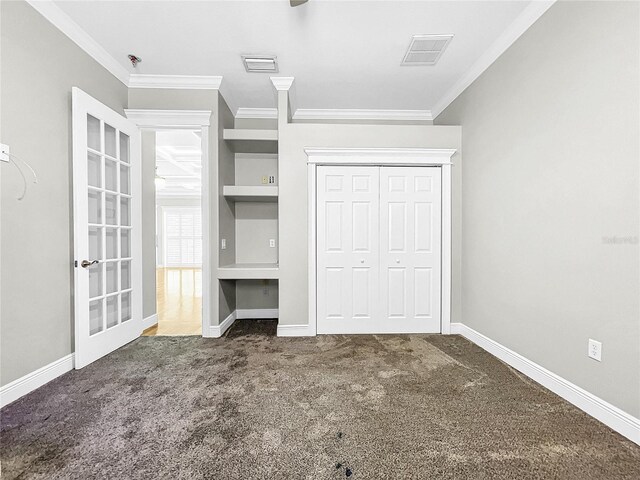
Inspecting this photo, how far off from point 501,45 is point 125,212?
3924mm

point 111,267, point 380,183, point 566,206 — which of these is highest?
point 380,183

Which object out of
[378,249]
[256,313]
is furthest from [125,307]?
[378,249]

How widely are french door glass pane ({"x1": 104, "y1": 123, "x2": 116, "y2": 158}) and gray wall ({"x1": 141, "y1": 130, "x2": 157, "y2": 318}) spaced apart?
2.24ft

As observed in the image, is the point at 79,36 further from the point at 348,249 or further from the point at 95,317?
the point at 348,249

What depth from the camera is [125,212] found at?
326cm

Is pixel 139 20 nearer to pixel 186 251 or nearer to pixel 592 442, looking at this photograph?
pixel 592 442

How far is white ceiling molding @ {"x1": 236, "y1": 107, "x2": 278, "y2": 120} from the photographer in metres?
4.15

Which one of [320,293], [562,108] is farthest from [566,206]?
[320,293]

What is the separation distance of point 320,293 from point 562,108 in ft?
8.65

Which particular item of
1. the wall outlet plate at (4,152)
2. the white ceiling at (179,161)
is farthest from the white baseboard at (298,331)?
the white ceiling at (179,161)

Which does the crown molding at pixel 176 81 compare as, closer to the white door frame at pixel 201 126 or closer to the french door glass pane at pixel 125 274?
the white door frame at pixel 201 126

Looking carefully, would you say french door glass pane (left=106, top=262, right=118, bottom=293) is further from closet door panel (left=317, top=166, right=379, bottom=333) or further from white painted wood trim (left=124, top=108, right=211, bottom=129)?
closet door panel (left=317, top=166, right=379, bottom=333)

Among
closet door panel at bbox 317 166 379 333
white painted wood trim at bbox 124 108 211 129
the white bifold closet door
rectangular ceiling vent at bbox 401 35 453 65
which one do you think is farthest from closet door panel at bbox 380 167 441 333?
white painted wood trim at bbox 124 108 211 129

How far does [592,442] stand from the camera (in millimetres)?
1660
